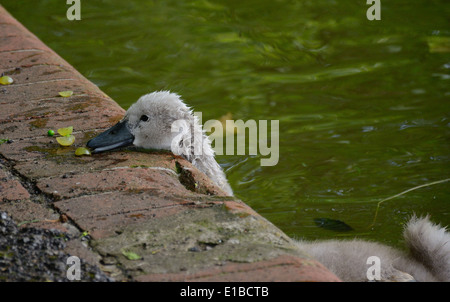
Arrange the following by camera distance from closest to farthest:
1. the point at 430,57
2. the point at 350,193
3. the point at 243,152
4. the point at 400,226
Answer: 1. the point at 400,226
2. the point at 350,193
3. the point at 243,152
4. the point at 430,57

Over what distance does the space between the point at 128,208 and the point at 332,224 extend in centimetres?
202

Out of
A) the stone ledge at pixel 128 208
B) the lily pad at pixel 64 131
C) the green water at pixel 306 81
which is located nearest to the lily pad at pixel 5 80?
the stone ledge at pixel 128 208

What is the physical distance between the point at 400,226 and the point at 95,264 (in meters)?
2.56

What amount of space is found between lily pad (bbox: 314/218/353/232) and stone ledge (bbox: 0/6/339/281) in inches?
52.1

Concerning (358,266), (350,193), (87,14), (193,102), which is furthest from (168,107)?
(87,14)

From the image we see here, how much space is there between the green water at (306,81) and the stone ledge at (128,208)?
1.50m

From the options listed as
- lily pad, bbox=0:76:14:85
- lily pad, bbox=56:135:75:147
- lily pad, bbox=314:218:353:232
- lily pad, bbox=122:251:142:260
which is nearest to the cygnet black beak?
lily pad, bbox=56:135:75:147

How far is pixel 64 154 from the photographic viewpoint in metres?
3.19

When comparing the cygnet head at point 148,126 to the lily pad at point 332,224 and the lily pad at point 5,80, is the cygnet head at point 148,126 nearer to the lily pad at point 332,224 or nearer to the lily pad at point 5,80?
the lily pad at point 5,80

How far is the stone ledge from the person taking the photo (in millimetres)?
2229

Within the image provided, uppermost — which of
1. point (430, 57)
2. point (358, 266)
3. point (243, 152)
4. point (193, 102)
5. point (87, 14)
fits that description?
point (87, 14)

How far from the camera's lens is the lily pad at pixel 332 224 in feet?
14.0

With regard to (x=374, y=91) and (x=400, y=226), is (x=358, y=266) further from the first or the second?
(x=374, y=91)

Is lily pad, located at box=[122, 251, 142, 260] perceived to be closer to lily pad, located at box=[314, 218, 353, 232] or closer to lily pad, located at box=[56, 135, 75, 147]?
lily pad, located at box=[56, 135, 75, 147]
